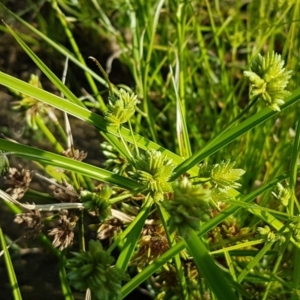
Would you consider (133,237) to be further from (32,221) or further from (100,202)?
(32,221)

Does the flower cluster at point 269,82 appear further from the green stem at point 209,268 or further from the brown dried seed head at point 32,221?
the brown dried seed head at point 32,221

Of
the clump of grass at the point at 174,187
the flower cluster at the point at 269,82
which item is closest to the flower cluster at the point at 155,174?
the clump of grass at the point at 174,187

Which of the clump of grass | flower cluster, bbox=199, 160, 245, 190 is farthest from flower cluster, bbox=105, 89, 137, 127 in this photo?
flower cluster, bbox=199, 160, 245, 190

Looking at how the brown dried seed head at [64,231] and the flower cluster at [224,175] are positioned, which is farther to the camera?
the brown dried seed head at [64,231]

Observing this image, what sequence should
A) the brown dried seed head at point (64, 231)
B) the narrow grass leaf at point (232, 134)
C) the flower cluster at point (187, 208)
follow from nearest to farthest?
1. the flower cluster at point (187, 208)
2. the narrow grass leaf at point (232, 134)
3. the brown dried seed head at point (64, 231)

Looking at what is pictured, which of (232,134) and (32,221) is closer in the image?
(232,134)

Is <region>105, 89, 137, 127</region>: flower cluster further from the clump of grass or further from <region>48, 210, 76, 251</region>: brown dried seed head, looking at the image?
<region>48, 210, 76, 251</region>: brown dried seed head

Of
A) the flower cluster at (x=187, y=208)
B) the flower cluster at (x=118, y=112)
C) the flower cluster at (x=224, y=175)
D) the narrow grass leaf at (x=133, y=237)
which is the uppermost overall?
the flower cluster at (x=118, y=112)

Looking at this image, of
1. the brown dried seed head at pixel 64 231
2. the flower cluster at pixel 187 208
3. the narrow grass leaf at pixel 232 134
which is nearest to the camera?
the flower cluster at pixel 187 208

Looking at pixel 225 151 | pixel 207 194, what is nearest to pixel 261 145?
pixel 225 151

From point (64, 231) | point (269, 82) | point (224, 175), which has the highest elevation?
point (269, 82)

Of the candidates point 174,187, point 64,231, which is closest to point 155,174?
point 174,187
